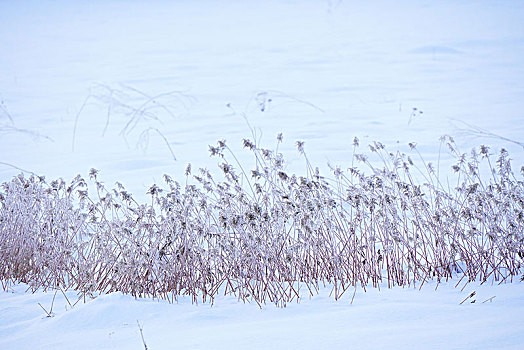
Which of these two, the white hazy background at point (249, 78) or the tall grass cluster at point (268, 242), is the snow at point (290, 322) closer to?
the tall grass cluster at point (268, 242)

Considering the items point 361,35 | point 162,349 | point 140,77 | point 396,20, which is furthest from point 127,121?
point 396,20

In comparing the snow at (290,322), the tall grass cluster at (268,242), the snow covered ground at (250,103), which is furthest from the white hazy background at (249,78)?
the snow at (290,322)

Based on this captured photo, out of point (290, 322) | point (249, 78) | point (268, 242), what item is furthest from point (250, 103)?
point (290, 322)

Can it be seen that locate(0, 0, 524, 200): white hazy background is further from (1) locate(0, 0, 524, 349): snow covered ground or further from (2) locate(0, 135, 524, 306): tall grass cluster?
(2) locate(0, 135, 524, 306): tall grass cluster

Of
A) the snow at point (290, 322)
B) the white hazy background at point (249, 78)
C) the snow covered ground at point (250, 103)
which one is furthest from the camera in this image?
the white hazy background at point (249, 78)

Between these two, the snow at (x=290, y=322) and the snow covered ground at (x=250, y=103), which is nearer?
the snow at (x=290, y=322)

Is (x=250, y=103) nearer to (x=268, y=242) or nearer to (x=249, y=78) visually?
(x=249, y=78)

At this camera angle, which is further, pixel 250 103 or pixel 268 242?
pixel 250 103

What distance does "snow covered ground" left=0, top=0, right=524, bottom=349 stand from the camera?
3.45 m

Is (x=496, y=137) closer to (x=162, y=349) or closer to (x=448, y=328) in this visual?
(x=448, y=328)

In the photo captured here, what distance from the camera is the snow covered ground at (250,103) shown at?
11.3 feet

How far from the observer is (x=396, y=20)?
71.6 ft

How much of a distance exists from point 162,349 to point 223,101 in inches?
395

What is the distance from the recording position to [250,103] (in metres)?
12.7
